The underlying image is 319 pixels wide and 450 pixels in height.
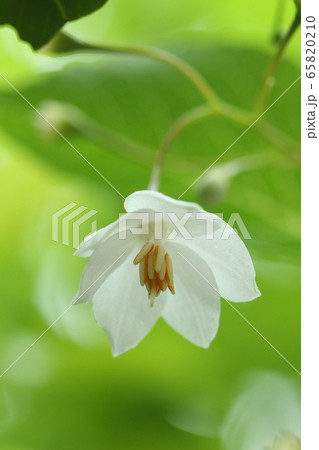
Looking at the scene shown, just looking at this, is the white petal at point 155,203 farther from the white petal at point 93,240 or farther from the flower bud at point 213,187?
the flower bud at point 213,187

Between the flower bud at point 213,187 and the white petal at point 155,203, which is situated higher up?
the flower bud at point 213,187

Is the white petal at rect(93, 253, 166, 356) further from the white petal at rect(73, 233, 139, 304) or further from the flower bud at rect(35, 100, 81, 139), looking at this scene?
the flower bud at rect(35, 100, 81, 139)

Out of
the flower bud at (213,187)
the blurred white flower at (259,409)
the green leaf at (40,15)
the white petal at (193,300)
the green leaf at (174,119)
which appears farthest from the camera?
the blurred white flower at (259,409)

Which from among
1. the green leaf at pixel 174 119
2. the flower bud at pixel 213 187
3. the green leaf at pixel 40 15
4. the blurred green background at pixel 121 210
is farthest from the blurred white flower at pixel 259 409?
the green leaf at pixel 40 15

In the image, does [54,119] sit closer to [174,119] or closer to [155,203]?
[174,119]
